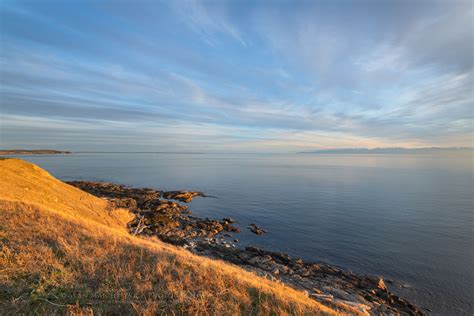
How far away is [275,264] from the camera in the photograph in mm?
18531

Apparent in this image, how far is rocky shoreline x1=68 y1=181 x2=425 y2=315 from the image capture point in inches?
539

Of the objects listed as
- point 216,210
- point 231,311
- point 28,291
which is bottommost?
point 216,210

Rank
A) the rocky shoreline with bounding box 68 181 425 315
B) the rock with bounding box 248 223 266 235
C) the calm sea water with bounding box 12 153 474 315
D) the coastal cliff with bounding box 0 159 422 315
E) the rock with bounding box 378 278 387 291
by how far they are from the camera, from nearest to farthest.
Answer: the coastal cliff with bounding box 0 159 422 315 → the rocky shoreline with bounding box 68 181 425 315 → the rock with bounding box 378 278 387 291 → the calm sea water with bounding box 12 153 474 315 → the rock with bounding box 248 223 266 235

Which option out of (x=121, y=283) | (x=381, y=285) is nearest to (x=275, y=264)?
(x=381, y=285)

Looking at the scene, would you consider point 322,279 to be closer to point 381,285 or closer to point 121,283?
point 381,285

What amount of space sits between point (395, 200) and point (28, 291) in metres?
50.8

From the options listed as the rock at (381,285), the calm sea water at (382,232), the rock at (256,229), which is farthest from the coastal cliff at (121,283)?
the rock at (256,229)

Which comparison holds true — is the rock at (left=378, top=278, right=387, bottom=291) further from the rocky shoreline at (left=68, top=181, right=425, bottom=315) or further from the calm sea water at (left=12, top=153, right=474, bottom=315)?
the calm sea water at (left=12, top=153, right=474, bottom=315)

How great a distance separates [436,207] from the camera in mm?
37188

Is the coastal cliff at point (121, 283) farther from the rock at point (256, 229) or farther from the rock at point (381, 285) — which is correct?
the rock at point (256, 229)

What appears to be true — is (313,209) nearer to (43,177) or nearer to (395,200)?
(395,200)

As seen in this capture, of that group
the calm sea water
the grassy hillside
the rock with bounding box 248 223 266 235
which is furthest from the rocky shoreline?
the grassy hillside

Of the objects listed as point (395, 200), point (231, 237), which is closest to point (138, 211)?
point (231, 237)

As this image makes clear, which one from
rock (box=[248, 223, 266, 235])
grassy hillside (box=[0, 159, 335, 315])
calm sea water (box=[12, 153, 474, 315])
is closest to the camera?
grassy hillside (box=[0, 159, 335, 315])
